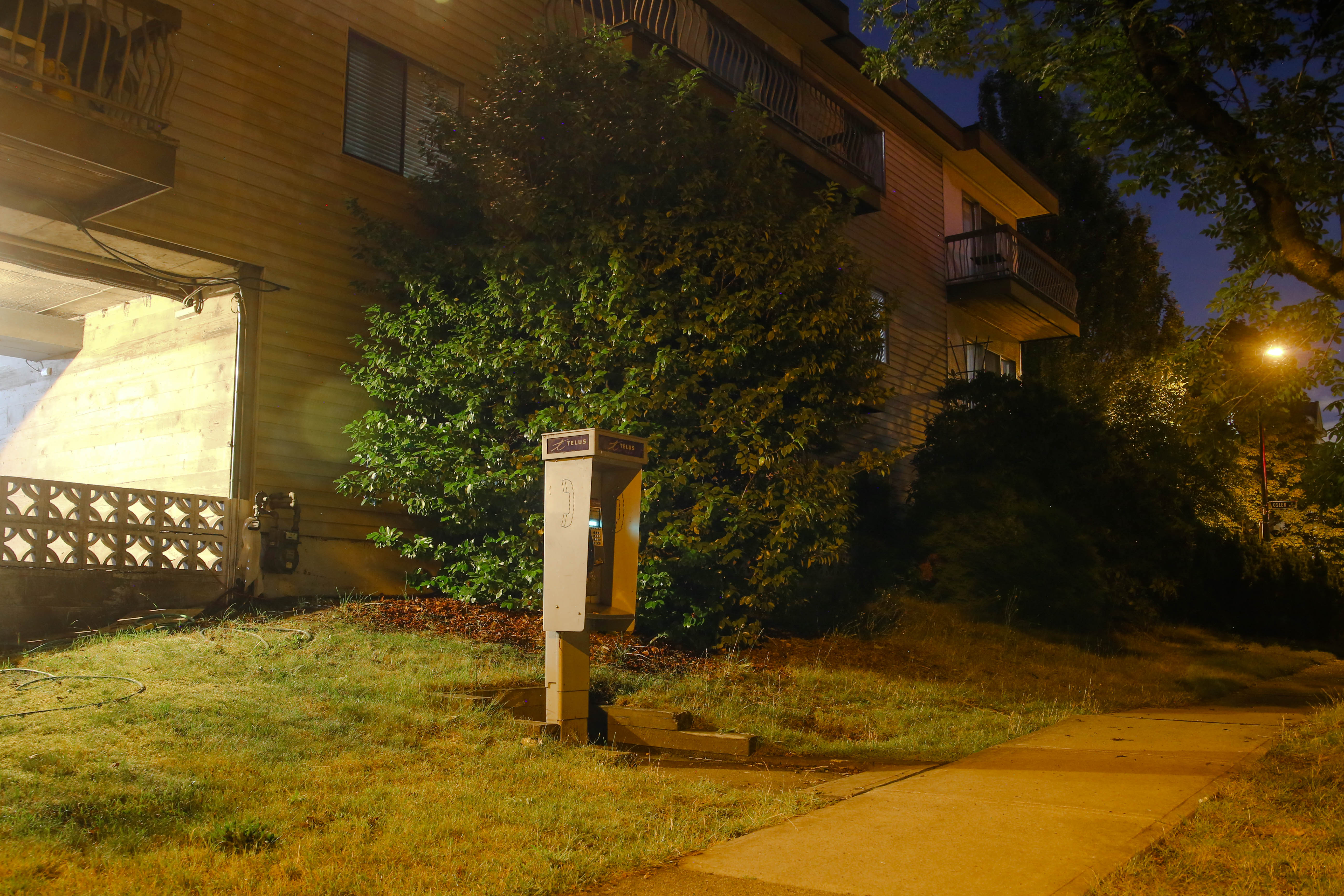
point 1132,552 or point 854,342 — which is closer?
point 854,342

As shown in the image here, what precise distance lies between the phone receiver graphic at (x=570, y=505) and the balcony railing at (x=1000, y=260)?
658 inches

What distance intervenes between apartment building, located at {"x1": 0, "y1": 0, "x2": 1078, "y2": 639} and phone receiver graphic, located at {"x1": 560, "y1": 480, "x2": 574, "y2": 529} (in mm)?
4821

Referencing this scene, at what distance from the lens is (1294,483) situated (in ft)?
86.1

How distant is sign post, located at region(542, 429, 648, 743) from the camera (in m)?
7.28

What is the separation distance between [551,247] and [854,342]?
→ 11.3 feet

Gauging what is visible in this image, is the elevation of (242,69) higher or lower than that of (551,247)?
higher

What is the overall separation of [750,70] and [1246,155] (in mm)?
8649

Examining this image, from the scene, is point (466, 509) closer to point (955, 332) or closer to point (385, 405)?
point (385, 405)

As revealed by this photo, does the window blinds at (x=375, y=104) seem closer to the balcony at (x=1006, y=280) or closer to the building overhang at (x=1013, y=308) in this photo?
the balcony at (x=1006, y=280)

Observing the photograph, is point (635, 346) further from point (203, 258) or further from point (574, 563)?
point (203, 258)

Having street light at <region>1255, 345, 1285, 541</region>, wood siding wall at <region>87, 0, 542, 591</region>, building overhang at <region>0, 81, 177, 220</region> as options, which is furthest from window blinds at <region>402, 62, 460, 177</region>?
street light at <region>1255, 345, 1285, 541</region>

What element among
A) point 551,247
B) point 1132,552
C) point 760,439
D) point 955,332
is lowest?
point 1132,552

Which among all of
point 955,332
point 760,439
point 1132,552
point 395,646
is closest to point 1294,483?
point 955,332

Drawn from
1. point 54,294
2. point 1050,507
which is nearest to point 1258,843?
point 1050,507
